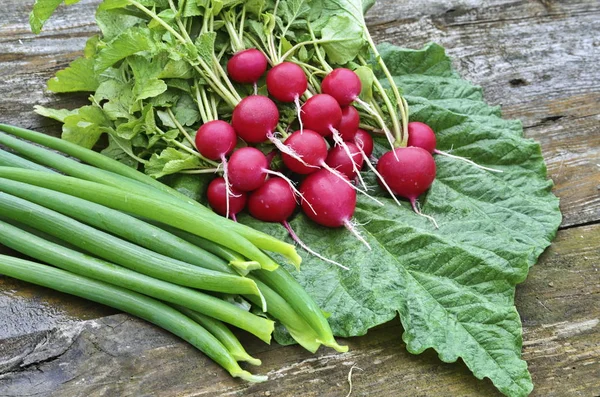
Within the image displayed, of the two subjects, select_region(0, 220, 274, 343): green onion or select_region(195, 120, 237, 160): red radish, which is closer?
select_region(0, 220, 274, 343): green onion

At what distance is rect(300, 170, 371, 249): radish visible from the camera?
5.48ft

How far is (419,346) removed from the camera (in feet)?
4.90

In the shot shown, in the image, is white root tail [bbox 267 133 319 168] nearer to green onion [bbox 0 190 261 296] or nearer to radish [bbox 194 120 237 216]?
radish [bbox 194 120 237 216]

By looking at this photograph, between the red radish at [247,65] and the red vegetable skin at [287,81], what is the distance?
0.04 metres

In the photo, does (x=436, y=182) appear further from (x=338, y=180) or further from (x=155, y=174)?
(x=155, y=174)

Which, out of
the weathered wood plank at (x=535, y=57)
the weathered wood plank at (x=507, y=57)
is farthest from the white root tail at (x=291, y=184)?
the weathered wood plank at (x=535, y=57)

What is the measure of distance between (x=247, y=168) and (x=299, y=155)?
0.13 m

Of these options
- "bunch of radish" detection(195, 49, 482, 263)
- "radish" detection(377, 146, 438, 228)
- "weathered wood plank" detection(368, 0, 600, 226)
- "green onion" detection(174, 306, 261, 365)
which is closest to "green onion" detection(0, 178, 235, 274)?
"green onion" detection(174, 306, 261, 365)

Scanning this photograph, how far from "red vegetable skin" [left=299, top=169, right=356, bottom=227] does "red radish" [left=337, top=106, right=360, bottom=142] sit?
14cm

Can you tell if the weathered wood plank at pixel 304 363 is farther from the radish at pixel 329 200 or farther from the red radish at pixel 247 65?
the red radish at pixel 247 65

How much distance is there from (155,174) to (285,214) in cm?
34

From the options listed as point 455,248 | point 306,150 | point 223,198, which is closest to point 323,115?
point 306,150

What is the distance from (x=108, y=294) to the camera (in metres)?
1.45

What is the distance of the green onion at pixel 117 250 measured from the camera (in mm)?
1416
